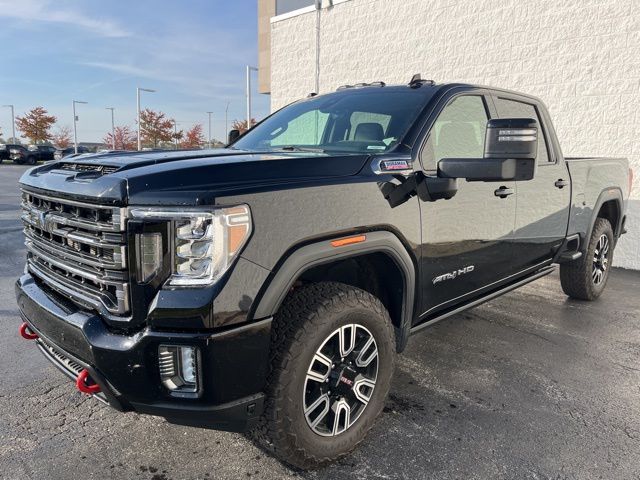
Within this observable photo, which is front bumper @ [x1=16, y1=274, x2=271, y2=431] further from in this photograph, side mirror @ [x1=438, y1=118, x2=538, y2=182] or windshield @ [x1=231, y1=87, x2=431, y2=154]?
windshield @ [x1=231, y1=87, x2=431, y2=154]

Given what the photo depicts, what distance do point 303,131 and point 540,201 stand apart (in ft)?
6.47

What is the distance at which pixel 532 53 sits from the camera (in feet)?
30.1

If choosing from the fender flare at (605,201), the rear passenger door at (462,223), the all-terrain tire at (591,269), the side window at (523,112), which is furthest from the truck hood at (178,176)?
the all-terrain tire at (591,269)

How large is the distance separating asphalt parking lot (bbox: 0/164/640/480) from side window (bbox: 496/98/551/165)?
1.55 metres

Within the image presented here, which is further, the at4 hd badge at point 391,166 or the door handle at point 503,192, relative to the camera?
the door handle at point 503,192

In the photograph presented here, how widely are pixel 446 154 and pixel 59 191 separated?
85.1 inches

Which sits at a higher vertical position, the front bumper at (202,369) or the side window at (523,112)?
the side window at (523,112)

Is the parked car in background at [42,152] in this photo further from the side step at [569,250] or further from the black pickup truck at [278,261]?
the black pickup truck at [278,261]

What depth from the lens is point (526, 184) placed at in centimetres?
382

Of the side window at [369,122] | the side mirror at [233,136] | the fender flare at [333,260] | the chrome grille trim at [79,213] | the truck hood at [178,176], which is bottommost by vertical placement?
the fender flare at [333,260]

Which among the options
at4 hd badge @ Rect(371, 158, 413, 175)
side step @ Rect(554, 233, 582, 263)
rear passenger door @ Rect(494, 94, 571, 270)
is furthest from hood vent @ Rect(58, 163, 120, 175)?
side step @ Rect(554, 233, 582, 263)

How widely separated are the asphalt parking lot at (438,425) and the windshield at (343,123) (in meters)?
1.64

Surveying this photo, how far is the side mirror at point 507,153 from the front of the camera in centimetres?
248

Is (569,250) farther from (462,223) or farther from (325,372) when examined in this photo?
(325,372)
